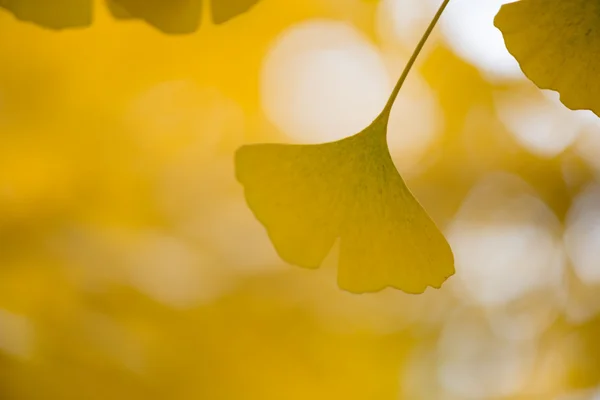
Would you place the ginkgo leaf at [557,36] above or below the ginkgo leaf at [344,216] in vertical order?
above

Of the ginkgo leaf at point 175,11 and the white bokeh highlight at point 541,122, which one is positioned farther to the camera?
the white bokeh highlight at point 541,122

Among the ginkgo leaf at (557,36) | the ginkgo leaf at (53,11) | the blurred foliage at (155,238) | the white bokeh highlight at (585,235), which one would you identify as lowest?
the white bokeh highlight at (585,235)

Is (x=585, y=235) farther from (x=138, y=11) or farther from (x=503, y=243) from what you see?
(x=138, y=11)

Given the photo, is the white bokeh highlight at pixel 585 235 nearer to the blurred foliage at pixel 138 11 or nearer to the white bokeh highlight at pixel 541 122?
the white bokeh highlight at pixel 541 122

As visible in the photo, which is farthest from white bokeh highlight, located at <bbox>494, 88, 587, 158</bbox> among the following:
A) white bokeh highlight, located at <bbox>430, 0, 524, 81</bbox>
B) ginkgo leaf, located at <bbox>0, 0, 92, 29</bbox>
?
ginkgo leaf, located at <bbox>0, 0, 92, 29</bbox>

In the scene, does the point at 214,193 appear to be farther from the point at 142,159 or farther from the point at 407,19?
the point at 407,19

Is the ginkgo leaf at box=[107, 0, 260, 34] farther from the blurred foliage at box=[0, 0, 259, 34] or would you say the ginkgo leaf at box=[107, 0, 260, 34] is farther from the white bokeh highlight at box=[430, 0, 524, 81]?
the white bokeh highlight at box=[430, 0, 524, 81]

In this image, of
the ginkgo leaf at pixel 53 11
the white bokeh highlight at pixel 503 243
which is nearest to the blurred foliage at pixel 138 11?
the ginkgo leaf at pixel 53 11
